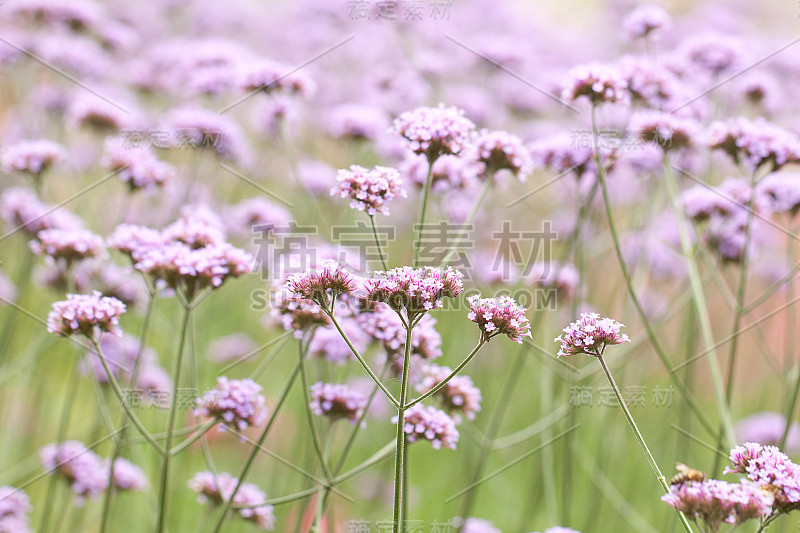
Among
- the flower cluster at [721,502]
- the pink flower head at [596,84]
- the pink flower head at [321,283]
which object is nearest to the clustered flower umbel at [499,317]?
the pink flower head at [321,283]

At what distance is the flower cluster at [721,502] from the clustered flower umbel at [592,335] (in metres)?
0.29

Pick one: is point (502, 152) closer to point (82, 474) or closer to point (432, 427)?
point (432, 427)

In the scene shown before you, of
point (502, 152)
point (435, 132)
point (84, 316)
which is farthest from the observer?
point (502, 152)

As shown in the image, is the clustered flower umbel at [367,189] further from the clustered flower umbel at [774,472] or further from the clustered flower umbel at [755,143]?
the clustered flower umbel at [755,143]

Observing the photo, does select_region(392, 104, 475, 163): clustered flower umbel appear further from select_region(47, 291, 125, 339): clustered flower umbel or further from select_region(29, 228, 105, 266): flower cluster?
select_region(29, 228, 105, 266): flower cluster

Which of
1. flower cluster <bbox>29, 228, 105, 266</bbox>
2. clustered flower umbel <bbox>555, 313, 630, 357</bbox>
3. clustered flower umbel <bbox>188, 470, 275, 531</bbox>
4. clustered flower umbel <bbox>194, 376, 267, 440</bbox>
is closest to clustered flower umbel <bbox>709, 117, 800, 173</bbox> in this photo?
clustered flower umbel <bbox>555, 313, 630, 357</bbox>

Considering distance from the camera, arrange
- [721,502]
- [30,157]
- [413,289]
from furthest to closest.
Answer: [30,157] < [413,289] < [721,502]

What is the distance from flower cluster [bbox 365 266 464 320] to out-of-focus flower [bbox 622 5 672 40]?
63.4 inches

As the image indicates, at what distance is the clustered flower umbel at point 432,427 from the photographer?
155 cm

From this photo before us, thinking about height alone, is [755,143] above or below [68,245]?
above

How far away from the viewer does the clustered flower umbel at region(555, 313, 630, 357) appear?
4.33 feet

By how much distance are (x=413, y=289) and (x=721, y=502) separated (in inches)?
24.8

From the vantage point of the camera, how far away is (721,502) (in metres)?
1.15

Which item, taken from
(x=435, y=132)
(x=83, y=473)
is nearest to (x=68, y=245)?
(x=83, y=473)
